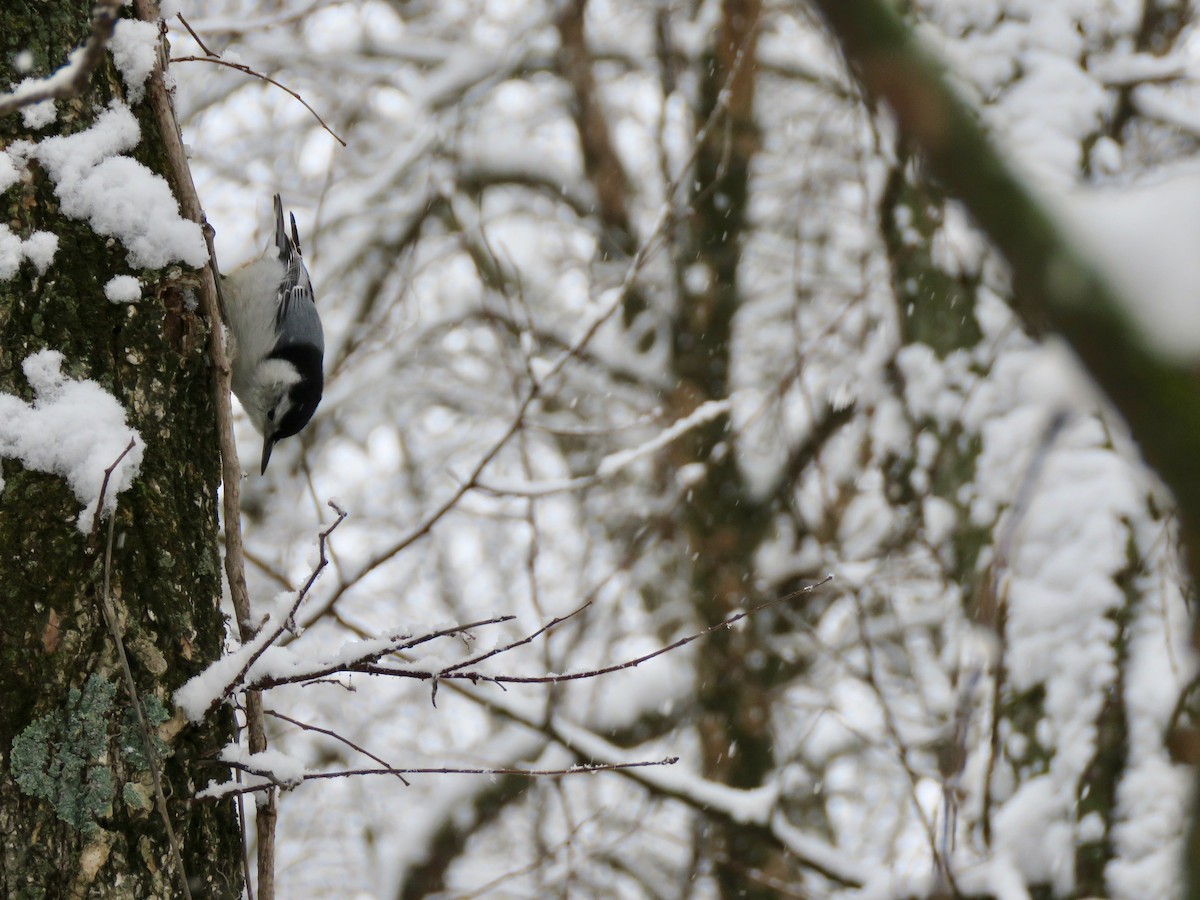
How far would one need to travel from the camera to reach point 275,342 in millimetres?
3064

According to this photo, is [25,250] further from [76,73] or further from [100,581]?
[76,73]

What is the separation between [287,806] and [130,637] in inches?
239

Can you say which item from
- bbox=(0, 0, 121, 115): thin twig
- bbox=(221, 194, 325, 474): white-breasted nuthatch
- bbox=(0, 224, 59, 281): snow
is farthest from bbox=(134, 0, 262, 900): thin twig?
bbox=(221, 194, 325, 474): white-breasted nuthatch

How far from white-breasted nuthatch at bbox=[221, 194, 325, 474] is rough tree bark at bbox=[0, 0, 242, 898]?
1345 mm

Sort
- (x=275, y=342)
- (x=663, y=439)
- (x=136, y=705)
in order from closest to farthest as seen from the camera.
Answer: (x=136, y=705)
(x=663, y=439)
(x=275, y=342)

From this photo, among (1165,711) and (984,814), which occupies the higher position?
(1165,711)

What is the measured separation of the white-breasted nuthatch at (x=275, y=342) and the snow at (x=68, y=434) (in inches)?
60.2

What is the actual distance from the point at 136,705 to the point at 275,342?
6.16 ft

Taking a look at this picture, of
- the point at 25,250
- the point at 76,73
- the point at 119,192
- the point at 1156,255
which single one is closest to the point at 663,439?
the point at 119,192

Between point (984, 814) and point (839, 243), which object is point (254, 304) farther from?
point (839, 243)

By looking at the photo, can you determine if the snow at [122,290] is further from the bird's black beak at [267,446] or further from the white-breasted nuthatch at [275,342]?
the bird's black beak at [267,446]

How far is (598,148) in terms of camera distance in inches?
324

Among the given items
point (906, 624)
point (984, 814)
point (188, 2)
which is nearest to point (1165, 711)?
point (984, 814)

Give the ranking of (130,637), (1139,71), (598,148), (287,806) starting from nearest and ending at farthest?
1. (130,637)
2. (1139,71)
3. (287,806)
4. (598,148)
